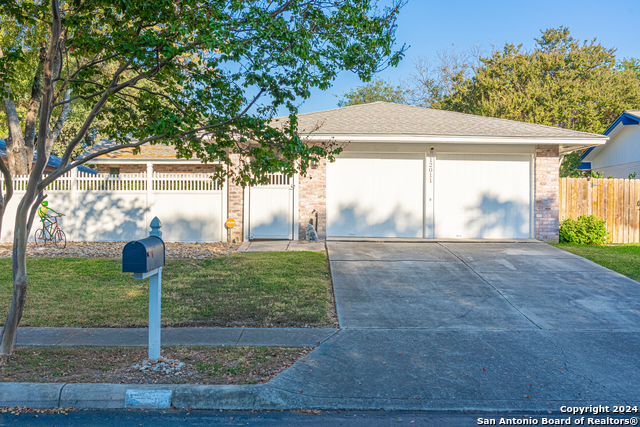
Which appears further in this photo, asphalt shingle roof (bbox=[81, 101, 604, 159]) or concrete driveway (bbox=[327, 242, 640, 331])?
asphalt shingle roof (bbox=[81, 101, 604, 159])

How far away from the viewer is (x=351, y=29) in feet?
20.5

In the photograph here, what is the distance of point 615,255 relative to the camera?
35.8 ft

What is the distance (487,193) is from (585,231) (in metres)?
2.77

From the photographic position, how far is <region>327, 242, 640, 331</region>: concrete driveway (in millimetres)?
6531

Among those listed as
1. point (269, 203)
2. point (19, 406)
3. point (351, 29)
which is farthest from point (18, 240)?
point (269, 203)

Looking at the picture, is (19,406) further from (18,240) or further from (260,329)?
(260,329)

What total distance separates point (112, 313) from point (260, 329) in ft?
7.24

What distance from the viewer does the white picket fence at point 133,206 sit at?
1288cm

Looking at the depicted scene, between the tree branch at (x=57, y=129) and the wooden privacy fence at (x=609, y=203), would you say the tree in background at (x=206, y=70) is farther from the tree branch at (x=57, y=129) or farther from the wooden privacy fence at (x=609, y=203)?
the wooden privacy fence at (x=609, y=203)

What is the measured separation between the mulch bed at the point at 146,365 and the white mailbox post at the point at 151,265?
10.4 inches

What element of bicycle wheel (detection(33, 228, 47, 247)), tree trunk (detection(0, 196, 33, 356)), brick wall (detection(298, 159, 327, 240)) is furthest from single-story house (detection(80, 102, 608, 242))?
tree trunk (detection(0, 196, 33, 356))

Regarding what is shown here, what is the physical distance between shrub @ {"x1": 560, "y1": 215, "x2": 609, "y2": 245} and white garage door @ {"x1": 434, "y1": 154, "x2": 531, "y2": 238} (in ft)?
3.32

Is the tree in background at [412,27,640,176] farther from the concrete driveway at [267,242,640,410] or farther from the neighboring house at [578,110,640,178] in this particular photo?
the concrete driveway at [267,242,640,410]

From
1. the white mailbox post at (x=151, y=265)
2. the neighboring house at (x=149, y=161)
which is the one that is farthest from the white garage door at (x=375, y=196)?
the white mailbox post at (x=151, y=265)
